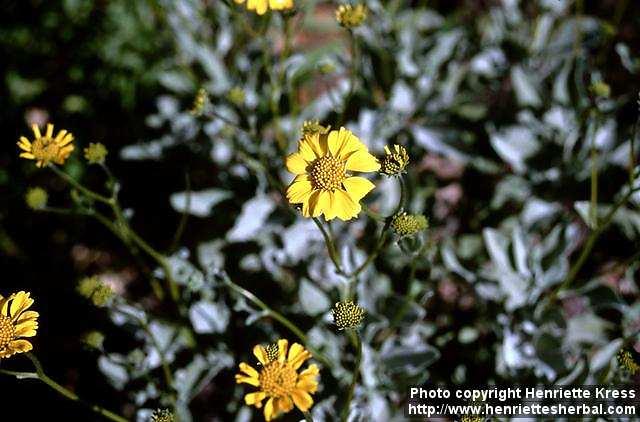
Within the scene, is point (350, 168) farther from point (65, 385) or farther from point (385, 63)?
point (65, 385)

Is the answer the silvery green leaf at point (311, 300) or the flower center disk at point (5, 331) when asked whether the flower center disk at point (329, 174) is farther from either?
the flower center disk at point (5, 331)

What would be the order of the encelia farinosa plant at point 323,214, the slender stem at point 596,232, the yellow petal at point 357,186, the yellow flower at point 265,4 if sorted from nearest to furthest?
the yellow petal at point 357,186
the slender stem at point 596,232
the yellow flower at point 265,4
the encelia farinosa plant at point 323,214

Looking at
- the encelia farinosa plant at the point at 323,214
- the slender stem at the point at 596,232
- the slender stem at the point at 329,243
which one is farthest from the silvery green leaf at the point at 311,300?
the slender stem at the point at 596,232

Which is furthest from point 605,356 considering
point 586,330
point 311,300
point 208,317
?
point 208,317

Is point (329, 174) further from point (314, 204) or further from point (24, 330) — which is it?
point (24, 330)

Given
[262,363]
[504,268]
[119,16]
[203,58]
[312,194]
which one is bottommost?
[262,363]

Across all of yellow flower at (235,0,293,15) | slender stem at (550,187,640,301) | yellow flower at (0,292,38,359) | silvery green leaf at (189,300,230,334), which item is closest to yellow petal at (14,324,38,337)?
yellow flower at (0,292,38,359)

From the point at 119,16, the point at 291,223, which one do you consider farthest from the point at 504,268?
the point at 119,16

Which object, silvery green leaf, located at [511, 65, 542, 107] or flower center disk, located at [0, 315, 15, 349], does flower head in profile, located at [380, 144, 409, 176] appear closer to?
flower center disk, located at [0, 315, 15, 349]
